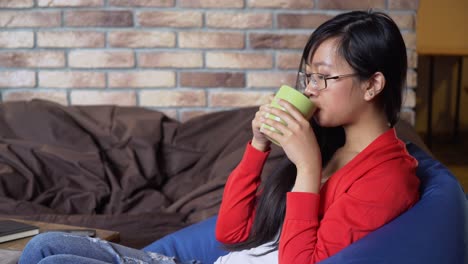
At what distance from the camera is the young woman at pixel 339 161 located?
1.19 m

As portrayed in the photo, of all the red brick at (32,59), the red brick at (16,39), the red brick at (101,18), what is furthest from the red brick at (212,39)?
the red brick at (16,39)

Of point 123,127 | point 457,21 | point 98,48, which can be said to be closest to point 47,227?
point 123,127

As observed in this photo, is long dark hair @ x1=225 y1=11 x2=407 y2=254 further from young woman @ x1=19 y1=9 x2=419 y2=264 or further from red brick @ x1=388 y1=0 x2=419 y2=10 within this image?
red brick @ x1=388 y1=0 x2=419 y2=10

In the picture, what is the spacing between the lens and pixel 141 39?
8.65ft

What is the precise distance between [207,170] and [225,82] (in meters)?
0.45

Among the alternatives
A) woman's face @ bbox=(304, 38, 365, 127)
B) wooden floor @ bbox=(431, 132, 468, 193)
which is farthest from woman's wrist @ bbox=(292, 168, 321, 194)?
wooden floor @ bbox=(431, 132, 468, 193)

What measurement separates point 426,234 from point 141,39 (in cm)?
172

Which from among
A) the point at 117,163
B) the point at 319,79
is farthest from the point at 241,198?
the point at 117,163

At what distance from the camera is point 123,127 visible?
8.09ft

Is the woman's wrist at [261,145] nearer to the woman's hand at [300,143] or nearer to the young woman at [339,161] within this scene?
the young woman at [339,161]

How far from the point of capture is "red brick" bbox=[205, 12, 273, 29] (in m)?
2.61

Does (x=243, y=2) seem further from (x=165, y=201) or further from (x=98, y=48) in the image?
(x=165, y=201)

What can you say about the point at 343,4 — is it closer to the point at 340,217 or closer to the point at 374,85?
the point at 374,85

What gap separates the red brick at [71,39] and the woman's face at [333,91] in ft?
5.09
